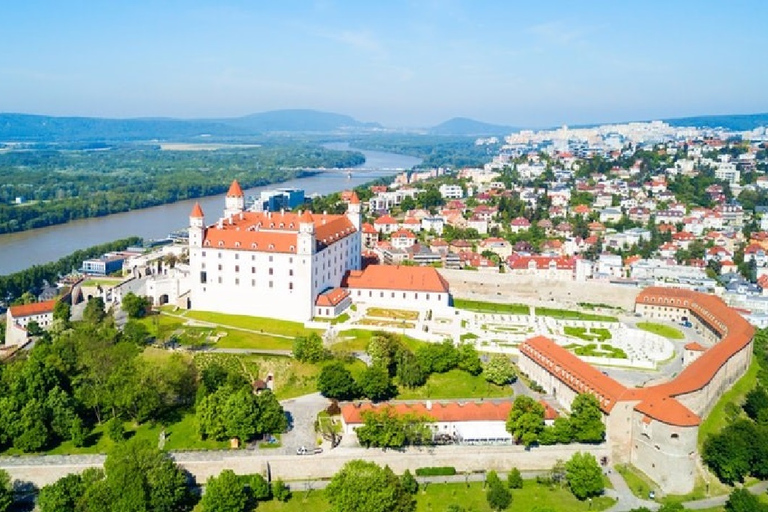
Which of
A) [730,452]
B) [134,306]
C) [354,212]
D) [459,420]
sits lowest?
[730,452]

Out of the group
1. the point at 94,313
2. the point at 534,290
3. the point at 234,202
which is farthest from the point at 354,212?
the point at 94,313

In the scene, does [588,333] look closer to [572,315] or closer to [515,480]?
[572,315]

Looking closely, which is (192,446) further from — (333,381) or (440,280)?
(440,280)

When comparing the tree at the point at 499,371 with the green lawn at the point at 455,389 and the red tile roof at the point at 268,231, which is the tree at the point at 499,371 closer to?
the green lawn at the point at 455,389

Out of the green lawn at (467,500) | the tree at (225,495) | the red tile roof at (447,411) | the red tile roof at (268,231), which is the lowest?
the green lawn at (467,500)

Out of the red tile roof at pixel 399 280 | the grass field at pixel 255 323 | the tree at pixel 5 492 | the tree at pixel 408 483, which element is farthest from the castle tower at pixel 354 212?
the tree at pixel 5 492

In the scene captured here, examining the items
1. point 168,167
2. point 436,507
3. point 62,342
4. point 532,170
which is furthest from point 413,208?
point 168,167
